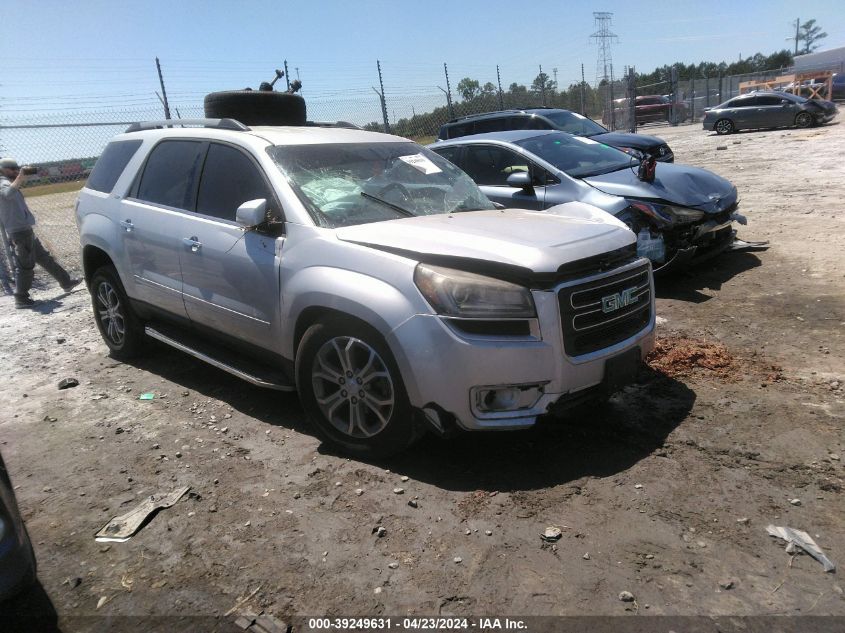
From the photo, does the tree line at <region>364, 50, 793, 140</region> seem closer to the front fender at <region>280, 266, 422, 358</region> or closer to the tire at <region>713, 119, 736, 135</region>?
the tire at <region>713, 119, 736, 135</region>

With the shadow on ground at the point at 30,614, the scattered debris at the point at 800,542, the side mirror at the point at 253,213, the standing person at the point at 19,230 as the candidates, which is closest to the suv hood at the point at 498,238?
the side mirror at the point at 253,213

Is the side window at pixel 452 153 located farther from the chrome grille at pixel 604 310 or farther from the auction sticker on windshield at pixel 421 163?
the chrome grille at pixel 604 310

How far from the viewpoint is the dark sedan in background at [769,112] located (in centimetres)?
2258

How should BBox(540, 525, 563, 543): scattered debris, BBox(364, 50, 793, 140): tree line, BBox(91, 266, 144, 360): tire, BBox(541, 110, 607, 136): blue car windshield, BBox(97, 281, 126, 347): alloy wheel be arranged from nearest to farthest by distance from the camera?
BBox(540, 525, 563, 543): scattered debris < BBox(91, 266, 144, 360): tire < BBox(97, 281, 126, 347): alloy wheel < BBox(541, 110, 607, 136): blue car windshield < BBox(364, 50, 793, 140): tree line

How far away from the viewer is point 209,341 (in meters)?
4.64

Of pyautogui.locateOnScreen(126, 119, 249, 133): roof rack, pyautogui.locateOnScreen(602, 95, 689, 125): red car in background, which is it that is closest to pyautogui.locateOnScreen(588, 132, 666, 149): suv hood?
pyautogui.locateOnScreen(126, 119, 249, 133): roof rack

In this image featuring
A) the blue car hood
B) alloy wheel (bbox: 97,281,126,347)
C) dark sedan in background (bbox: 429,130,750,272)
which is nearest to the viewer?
alloy wheel (bbox: 97,281,126,347)

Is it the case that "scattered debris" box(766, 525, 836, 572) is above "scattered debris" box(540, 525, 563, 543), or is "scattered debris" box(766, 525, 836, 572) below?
below

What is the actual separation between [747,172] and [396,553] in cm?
1330

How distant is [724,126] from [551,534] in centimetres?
2494

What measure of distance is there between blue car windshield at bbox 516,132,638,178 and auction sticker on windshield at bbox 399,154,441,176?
271 centimetres

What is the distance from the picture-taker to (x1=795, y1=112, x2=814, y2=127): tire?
22.6m

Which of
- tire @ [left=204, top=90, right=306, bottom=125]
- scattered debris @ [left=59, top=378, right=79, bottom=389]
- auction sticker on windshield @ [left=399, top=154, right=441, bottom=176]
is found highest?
tire @ [left=204, top=90, right=306, bottom=125]

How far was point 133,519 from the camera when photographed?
324 centimetres
